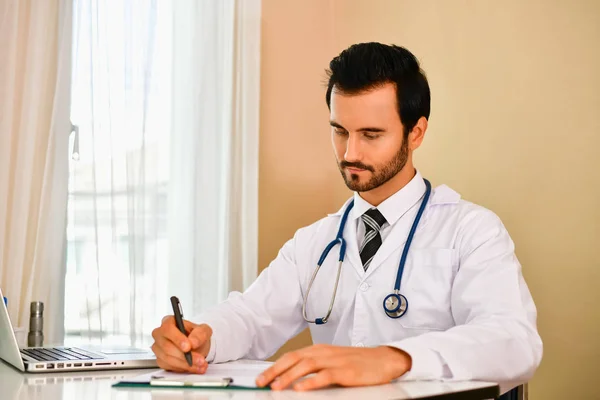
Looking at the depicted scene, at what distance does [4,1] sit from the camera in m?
2.40

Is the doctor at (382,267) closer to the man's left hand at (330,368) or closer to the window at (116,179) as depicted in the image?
the man's left hand at (330,368)

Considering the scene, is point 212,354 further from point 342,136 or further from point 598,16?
point 598,16

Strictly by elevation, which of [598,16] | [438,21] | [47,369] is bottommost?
[47,369]

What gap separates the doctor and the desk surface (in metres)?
0.22

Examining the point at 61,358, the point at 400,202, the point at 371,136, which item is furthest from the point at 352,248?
the point at 61,358

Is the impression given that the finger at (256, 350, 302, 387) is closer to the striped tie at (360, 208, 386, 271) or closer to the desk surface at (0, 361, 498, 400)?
the desk surface at (0, 361, 498, 400)

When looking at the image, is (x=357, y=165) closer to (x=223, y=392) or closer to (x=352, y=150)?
(x=352, y=150)

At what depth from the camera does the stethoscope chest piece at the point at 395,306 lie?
1734 millimetres

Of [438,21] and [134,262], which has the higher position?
[438,21]

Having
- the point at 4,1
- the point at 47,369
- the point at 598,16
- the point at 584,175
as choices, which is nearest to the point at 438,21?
the point at 598,16

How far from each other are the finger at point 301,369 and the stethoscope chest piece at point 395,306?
23.5 inches

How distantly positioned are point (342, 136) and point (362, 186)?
0.46ft

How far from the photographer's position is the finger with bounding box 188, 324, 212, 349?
146 centimetres

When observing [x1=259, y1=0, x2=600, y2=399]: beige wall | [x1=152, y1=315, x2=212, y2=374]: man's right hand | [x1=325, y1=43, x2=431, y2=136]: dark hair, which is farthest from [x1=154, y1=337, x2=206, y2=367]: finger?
[x1=259, y1=0, x2=600, y2=399]: beige wall
